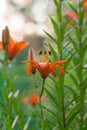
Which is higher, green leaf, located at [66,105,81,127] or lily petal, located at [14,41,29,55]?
lily petal, located at [14,41,29,55]

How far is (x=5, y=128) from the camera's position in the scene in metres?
1.19

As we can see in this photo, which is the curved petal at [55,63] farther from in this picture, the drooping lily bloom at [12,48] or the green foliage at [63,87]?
the drooping lily bloom at [12,48]

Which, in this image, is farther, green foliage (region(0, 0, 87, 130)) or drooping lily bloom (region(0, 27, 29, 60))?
drooping lily bloom (region(0, 27, 29, 60))

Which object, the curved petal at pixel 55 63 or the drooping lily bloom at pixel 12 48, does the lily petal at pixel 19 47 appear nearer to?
the drooping lily bloom at pixel 12 48

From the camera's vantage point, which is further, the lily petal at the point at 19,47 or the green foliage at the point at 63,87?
the lily petal at the point at 19,47

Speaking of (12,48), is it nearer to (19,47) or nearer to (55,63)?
(19,47)

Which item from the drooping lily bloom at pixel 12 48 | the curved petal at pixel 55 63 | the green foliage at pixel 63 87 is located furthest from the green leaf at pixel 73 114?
the drooping lily bloom at pixel 12 48

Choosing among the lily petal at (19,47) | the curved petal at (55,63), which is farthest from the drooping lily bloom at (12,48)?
the curved petal at (55,63)

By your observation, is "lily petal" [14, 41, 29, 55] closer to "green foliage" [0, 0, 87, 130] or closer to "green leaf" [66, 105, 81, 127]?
"green foliage" [0, 0, 87, 130]

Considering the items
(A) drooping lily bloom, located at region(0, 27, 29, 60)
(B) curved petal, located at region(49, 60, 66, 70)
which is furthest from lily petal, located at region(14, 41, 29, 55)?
(B) curved petal, located at region(49, 60, 66, 70)

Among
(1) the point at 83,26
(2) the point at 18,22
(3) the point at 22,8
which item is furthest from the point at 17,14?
(1) the point at 83,26

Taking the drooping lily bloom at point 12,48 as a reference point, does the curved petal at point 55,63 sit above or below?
below

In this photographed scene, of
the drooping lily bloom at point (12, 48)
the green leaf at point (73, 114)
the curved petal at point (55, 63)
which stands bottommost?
the green leaf at point (73, 114)

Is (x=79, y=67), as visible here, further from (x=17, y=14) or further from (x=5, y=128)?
(x=17, y=14)
